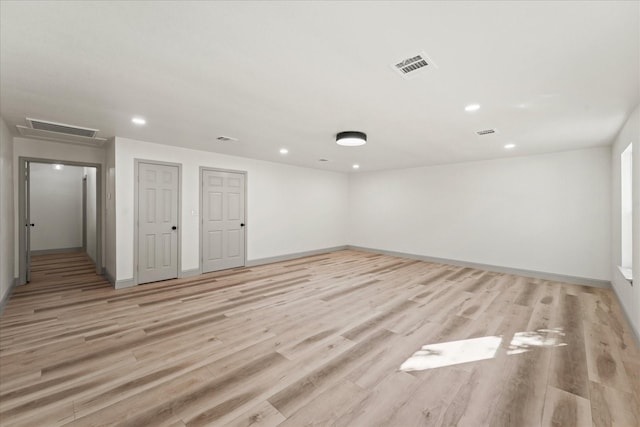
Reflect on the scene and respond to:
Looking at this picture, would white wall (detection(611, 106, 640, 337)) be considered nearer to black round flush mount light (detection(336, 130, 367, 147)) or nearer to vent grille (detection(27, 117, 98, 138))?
black round flush mount light (detection(336, 130, 367, 147))

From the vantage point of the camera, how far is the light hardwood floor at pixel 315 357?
1930mm

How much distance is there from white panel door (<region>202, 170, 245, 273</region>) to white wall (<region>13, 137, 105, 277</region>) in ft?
7.40

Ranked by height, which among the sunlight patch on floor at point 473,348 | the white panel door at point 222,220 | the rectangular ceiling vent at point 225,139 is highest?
the rectangular ceiling vent at point 225,139

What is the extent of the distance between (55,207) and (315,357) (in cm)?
997

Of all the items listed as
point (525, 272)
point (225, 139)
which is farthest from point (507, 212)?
point (225, 139)

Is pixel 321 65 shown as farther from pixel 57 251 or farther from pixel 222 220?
pixel 57 251

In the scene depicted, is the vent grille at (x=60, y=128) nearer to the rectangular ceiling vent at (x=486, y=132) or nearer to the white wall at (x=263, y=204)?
the white wall at (x=263, y=204)

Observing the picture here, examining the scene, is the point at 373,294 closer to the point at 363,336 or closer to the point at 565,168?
the point at 363,336

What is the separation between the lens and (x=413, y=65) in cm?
228

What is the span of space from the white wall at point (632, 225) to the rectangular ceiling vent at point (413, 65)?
2.76 metres

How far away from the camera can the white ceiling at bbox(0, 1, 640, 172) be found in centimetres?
169

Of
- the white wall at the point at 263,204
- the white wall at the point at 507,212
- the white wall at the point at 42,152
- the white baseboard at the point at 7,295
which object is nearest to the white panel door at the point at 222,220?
the white wall at the point at 263,204

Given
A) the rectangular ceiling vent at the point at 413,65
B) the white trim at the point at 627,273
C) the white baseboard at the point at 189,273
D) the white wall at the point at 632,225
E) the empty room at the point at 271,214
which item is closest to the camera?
the empty room at the point at 271,214

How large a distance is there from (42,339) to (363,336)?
138 inches
